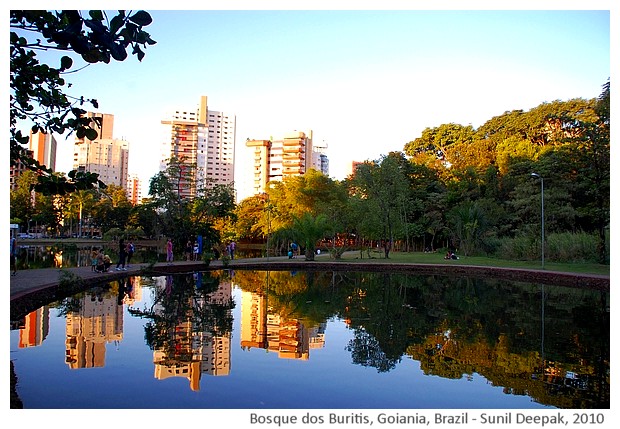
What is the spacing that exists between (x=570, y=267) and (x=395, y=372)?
1979 cm

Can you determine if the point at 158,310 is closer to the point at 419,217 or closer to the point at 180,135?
the point at 419,217

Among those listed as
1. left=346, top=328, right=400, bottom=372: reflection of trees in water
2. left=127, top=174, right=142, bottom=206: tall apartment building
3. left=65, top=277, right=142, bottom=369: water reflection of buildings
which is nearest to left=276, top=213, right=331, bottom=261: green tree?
left=65, top=277, right=142, bottom=369: water reflection of buildings

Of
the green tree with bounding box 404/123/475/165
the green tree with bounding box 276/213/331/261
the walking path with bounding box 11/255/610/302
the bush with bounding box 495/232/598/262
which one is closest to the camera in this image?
the walking path with bounding box 11/255/610/302

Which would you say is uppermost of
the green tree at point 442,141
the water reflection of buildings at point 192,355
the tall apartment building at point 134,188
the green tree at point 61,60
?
the tall apartment building at point 134,188

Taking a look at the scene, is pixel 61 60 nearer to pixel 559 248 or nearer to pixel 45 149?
pixel 559 248

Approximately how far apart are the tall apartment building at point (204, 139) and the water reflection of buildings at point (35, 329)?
10629 centimetres

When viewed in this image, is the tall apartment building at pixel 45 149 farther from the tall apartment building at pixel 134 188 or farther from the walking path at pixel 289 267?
the walking path at pixel 289 267

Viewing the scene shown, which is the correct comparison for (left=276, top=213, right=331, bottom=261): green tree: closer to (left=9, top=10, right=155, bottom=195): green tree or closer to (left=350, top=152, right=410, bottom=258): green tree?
(left=350, top=152, right=410, bottom=258): green tree

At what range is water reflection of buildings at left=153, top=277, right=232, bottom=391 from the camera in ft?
23.1

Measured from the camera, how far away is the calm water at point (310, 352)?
6.20m

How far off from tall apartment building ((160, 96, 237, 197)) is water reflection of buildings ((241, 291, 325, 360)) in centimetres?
10707

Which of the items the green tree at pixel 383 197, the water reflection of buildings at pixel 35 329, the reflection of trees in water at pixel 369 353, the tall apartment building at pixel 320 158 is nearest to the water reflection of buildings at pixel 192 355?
the reflection of trees in water at pixel 369 353

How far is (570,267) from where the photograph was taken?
23.8 meters

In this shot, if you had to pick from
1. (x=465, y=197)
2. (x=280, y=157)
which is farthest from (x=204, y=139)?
(x=465, y=197)
